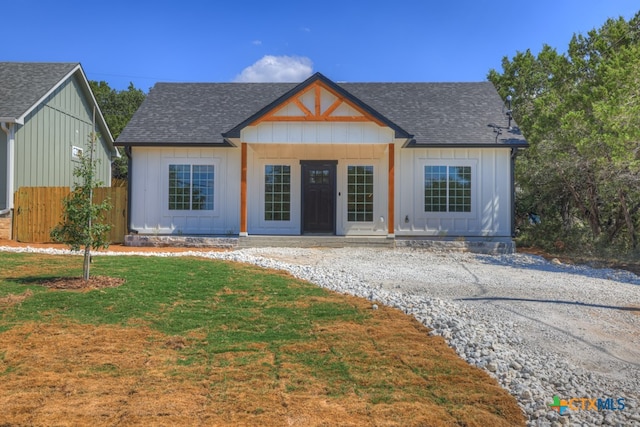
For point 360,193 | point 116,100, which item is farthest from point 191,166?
point 116,100

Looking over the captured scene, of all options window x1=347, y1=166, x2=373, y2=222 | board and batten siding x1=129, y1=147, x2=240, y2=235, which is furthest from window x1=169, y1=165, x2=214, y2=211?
window x1=347, y1=166, x2=373, y2=222

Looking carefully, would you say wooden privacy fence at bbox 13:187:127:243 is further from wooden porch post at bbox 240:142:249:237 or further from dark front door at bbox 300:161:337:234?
dark front door at bbox 300:161:337:234

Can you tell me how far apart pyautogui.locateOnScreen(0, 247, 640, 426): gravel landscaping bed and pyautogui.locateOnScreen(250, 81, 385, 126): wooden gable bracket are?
3.80m

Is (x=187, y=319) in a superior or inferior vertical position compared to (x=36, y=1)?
inferior

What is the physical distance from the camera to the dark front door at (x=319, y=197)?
14266 mm

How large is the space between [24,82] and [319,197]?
11345mm

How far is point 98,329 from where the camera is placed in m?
4.83

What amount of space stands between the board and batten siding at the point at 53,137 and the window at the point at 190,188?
10.6 feet

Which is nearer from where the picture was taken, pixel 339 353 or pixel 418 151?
pixel 339 353

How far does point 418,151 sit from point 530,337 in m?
9.85

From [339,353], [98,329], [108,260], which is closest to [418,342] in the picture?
[339,353]

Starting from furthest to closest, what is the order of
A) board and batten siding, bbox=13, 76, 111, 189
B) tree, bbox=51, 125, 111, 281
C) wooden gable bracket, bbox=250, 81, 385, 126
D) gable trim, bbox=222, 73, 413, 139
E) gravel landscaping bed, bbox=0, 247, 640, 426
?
board and batten siding, bbox=13, 76, 111, 189, wooden gable bracket, bbox=250, 81, 385, 126, gable trim, bbox=222, 73, 413, 139, tree, bbox=51, 125, 111, 281, gravel landscaping bed, bbox=0, 247, 640, 426

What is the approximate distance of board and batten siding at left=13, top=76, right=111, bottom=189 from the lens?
14.6 meters

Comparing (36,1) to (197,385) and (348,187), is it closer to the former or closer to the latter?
(348,187)
